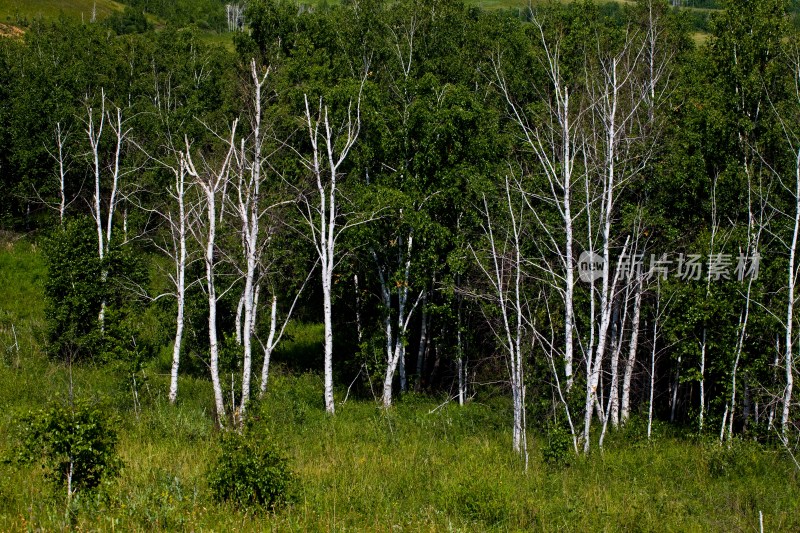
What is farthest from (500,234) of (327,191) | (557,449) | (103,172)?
(103,172)

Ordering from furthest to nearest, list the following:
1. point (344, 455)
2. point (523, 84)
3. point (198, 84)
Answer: point (198, 84), point (523, 84), point (344, 455)

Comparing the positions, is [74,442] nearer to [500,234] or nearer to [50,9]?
[500,234]

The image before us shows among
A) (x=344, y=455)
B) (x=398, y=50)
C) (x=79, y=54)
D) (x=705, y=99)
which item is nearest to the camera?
(x=344, y=455)

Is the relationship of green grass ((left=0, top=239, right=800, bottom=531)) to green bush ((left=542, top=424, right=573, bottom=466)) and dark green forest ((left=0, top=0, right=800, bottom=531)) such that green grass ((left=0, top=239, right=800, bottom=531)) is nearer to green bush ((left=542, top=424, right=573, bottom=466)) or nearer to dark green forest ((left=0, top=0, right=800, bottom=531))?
dark green forest ((left=0, top=0, right=800, bottom=531))

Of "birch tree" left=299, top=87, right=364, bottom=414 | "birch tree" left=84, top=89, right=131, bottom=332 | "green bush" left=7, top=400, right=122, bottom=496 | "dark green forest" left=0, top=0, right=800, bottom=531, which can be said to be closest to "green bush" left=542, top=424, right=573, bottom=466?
"dark green forest" left=0, top=0, right=800, bottom=531

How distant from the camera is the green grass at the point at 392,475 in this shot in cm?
1156

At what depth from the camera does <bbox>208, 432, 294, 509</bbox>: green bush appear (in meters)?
12.0

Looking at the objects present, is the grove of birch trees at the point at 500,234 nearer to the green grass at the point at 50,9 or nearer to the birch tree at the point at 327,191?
the birch tree at the point at 327,191

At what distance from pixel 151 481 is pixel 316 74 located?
684 inches

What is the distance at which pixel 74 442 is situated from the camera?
11117 millimetres

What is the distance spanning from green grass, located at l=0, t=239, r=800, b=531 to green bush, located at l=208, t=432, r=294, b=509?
0.27 m

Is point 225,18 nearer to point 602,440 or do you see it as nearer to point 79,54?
point 79,54

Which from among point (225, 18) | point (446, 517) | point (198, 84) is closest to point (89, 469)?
point (446, 517)

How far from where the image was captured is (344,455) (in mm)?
17453
